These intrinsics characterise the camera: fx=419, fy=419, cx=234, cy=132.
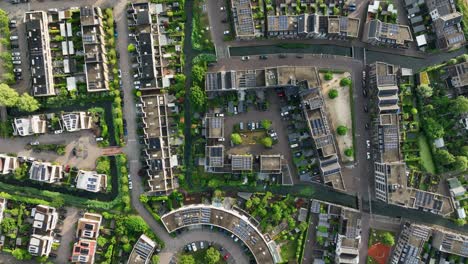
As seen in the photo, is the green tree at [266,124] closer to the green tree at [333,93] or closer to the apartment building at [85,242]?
the green tree at [333,93]

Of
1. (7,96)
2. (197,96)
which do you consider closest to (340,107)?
(197,96)

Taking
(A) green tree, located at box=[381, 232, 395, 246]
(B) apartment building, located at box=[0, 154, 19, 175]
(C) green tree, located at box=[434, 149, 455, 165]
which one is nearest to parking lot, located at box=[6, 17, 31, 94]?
(B) apartment building, located at box=[0, 154, 19, 175]

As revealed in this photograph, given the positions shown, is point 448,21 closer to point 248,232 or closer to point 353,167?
point 353,167

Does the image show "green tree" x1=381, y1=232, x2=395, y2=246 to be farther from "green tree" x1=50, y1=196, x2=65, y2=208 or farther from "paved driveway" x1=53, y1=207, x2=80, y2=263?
"green tree" x1=50, y1=196, x2=65, y2=208

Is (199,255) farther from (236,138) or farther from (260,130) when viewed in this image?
(260,130)

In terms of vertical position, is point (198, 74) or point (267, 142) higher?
point (198, 74)

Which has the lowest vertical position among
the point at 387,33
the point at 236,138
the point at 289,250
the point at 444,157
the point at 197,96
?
the point at 289,250
